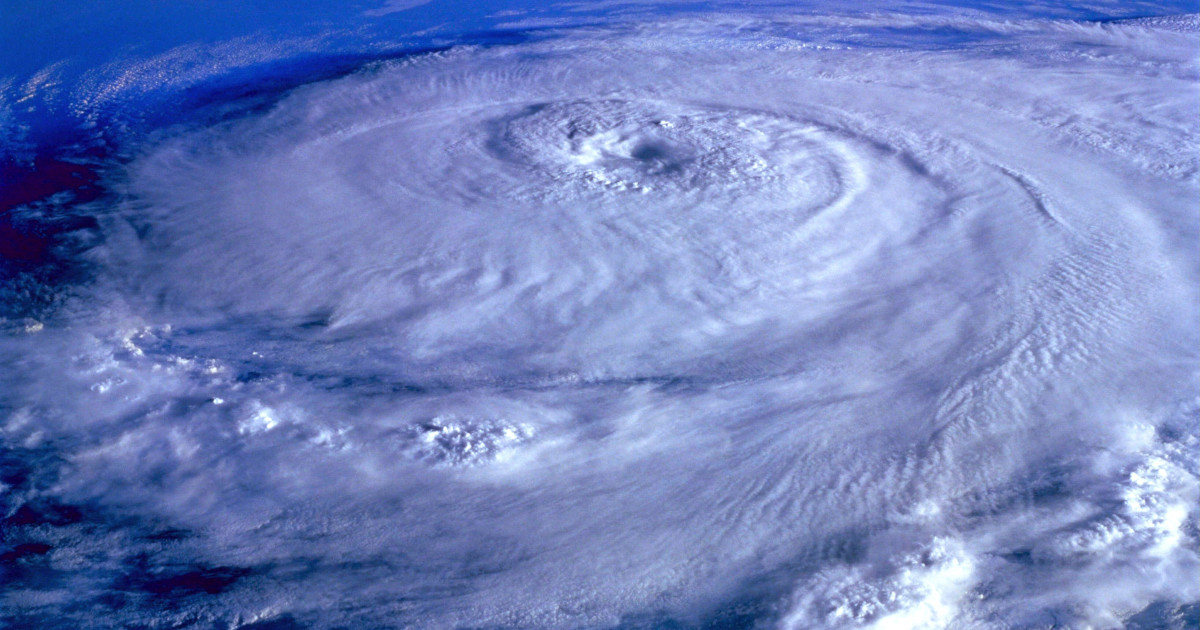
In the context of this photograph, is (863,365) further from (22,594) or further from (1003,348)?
(22,594)

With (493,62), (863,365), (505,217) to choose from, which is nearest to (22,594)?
(505,217)

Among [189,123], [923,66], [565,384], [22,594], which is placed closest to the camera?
[22,594]

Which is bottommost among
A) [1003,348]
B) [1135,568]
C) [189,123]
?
[1135,568]

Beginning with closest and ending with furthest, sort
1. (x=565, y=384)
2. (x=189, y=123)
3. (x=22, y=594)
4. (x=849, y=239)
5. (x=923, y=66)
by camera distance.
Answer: (x=22, y=594) → (x=565, y=384) → (x=849, y=239) → (x=189, y=123) → (x=923, y=66)

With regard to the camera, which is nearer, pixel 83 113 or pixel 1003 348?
pixel 1003 348

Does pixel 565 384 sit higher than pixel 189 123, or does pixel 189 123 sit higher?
pixel 189 123

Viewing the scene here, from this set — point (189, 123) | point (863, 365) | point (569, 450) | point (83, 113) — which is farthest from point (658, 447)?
point (83, 113)

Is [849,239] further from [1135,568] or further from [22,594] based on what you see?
[22,594]
